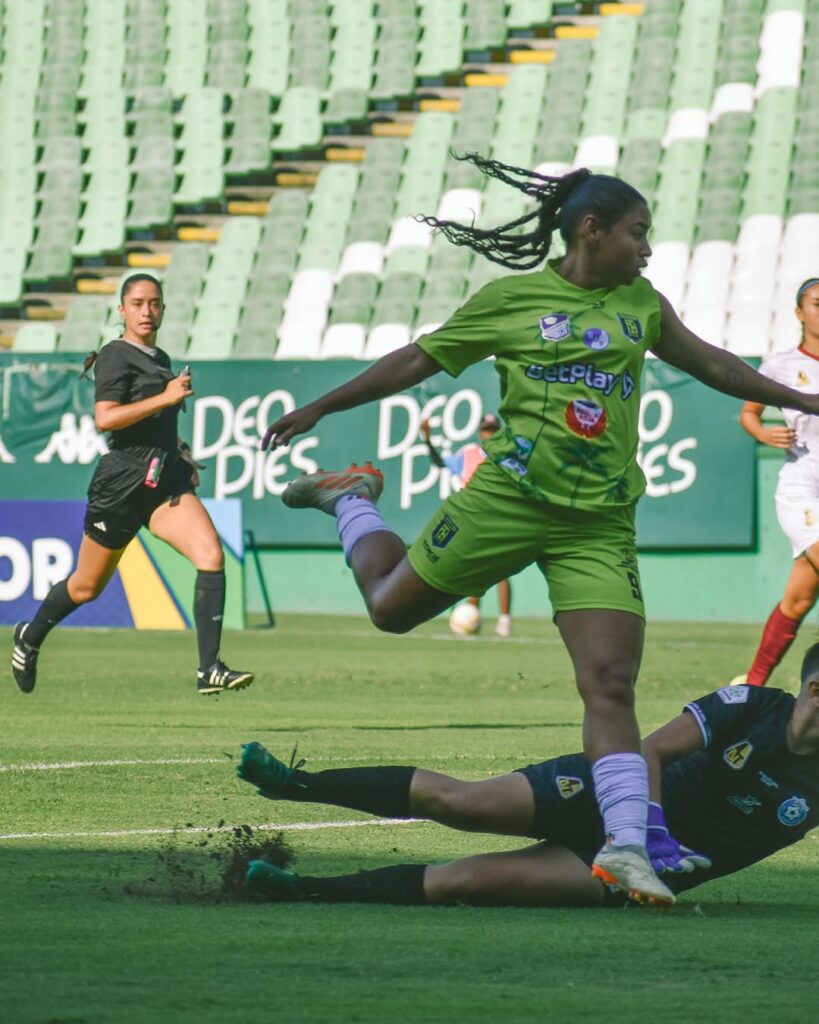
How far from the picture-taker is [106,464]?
1047cm

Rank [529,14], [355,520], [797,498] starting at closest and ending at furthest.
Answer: [355,520]
[797,498]
[529,14]

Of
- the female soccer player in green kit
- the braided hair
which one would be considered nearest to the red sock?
the braided hair

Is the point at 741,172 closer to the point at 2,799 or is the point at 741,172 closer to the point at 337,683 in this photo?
the point at 337,683

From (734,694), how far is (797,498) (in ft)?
20.6

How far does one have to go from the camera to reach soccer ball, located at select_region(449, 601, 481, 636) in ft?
61.7

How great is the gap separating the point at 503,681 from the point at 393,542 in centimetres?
763

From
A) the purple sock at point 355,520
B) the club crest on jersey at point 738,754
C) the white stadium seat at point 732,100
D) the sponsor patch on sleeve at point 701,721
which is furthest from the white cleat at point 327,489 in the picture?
the white stadium seat at point 732,100

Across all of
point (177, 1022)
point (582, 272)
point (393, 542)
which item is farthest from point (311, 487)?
point (177, 1022)

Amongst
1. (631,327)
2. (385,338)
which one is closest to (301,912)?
(631,327)

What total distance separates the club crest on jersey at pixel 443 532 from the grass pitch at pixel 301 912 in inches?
40.6

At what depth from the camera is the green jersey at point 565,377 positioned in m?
5.45

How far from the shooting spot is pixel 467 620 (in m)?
18.9

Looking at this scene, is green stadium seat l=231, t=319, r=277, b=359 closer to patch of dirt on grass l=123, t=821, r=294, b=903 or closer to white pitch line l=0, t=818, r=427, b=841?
white pitch line l=0, t=818, r=427, b=841

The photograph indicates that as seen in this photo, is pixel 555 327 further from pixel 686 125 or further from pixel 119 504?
pixel 686 125
